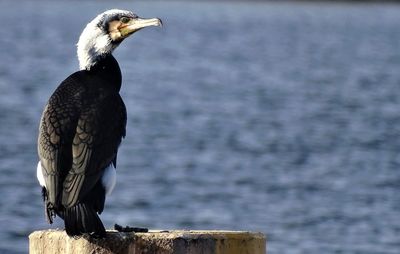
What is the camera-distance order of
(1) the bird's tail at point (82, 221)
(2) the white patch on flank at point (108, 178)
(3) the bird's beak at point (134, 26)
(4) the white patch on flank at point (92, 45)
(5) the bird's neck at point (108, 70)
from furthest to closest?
(3) the bird's beak at point (134, 26) → (4) the white patch on flank at point (92, 45) → (5) the bird's neck at point (108, 70) → (2) the white patch on flank at point (108, 178) → (1) the bird's tail at point (82, 221)

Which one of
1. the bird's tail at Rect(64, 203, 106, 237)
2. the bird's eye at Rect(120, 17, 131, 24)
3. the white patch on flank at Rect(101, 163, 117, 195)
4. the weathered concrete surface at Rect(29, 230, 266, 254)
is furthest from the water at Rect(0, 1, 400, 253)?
the weathered concrete surface at Rect(29, 230, 266, 254)

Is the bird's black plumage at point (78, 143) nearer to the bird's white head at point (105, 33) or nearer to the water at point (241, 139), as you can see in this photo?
the bird's white head at point (105, 33)

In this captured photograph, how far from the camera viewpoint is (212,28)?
289 ft

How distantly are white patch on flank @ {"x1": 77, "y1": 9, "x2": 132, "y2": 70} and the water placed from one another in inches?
381

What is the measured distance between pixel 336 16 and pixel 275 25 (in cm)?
1376

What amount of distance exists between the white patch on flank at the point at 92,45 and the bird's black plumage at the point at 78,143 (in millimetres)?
374

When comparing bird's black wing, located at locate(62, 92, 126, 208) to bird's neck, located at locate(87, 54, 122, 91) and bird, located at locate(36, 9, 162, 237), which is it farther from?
bird's neck, located at locate(87, 54, 122, 91)

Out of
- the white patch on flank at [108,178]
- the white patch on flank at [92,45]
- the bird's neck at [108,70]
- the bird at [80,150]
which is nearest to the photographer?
the bird at [80,150]

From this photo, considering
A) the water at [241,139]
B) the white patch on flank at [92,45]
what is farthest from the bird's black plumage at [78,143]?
the water at [241,139]

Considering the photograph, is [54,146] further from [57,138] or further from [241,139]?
[241,139]

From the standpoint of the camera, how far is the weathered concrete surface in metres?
6.85

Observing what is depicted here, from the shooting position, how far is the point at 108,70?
27.0 ft

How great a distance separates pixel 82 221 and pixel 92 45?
1.50 m

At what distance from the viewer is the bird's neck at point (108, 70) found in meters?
8.13
